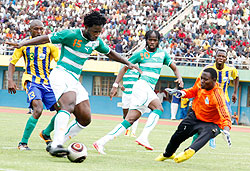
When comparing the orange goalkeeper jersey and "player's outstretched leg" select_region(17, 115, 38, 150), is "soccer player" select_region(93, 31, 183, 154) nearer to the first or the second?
the orange goalkeeper jersey

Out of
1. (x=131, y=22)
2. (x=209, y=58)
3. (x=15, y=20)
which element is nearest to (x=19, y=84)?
(x=15, y=20)

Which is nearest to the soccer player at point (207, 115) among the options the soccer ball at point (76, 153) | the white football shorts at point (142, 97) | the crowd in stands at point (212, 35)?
the white football shorts at point (142, 97)

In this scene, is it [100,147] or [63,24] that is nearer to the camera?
[100,147]

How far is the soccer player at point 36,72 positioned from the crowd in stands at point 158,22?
19892 millimetres

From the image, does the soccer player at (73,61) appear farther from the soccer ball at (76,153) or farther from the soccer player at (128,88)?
the soccer player at (128,88)

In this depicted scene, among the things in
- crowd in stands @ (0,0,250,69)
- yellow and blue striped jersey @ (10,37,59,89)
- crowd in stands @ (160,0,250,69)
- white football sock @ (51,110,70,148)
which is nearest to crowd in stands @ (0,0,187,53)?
crowd in stands @ (0,0,250,69)

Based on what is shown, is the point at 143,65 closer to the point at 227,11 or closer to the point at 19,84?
the point at 227,11

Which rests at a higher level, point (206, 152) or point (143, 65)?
point (143, 65)

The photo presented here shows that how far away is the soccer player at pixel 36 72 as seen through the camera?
938 cm

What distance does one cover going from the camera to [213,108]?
8555 millimetres

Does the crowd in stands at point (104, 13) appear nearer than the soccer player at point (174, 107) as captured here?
No

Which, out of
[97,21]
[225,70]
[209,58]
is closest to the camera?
[97,21]

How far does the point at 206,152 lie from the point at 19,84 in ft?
101

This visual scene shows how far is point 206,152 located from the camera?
10938 millimetres
